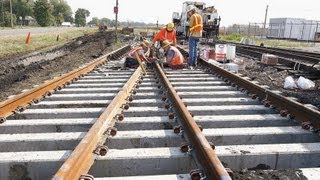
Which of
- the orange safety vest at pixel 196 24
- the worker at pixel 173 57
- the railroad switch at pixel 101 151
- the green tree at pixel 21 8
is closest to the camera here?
the railroad switch at pixel 101 151

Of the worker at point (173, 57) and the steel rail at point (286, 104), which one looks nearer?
the steel rail at point (286, 104)

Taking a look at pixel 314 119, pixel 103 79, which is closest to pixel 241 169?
pixel 314 119

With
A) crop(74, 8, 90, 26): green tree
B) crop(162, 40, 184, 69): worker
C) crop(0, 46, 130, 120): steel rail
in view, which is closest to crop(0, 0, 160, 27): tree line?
crop(74, 8, 90, 26): green tree

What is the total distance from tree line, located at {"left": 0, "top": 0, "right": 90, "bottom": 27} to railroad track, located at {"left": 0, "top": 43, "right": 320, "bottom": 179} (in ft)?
303

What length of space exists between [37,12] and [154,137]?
11490cm

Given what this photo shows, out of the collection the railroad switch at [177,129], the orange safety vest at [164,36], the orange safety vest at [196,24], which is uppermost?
the orange safety vest at [196,24]

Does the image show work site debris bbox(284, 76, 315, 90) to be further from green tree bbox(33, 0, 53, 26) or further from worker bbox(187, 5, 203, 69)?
green tree bbox(33, 0, 53, 26)

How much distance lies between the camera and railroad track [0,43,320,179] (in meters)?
3.00

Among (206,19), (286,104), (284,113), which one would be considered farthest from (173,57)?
(206,19)

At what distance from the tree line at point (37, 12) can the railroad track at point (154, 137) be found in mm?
92329

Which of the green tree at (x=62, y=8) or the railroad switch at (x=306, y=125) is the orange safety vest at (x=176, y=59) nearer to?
the railroad switch at (x=306, y=125)

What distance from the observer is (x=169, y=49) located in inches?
406

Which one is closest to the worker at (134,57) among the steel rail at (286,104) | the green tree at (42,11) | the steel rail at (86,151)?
the steel rail at (286,104)

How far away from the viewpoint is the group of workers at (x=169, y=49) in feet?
33.4
